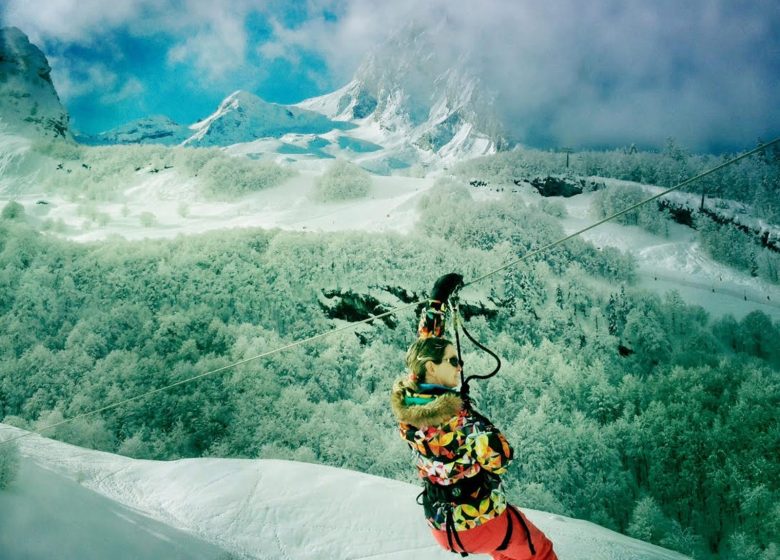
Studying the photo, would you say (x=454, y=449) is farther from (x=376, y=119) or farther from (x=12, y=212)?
(x=376, y=119)

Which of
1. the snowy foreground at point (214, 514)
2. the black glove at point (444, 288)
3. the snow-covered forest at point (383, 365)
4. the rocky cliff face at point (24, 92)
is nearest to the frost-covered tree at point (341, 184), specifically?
the snow-covered forest at point (383, 365)

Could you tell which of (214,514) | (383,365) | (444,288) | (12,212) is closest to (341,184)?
(383,365)

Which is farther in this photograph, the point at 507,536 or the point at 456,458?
the point at 507,536

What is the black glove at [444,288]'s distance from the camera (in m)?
3.14

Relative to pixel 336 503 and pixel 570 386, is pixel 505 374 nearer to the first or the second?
pixel 570 386

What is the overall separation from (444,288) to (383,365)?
17.5 meters

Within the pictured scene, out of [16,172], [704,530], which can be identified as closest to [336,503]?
[704,530]

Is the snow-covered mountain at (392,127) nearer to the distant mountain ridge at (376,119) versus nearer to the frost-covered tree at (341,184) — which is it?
the distant mountain ridge at (376,119)

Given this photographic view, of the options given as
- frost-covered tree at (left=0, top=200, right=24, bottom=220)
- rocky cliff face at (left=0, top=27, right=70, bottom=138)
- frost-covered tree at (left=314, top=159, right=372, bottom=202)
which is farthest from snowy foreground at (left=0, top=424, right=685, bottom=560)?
rocky cliff face at (left=0, top=27, right=70, bottom=138)

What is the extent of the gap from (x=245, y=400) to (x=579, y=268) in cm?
2038

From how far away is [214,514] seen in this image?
19.3 feet

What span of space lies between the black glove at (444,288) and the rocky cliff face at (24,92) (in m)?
58.6

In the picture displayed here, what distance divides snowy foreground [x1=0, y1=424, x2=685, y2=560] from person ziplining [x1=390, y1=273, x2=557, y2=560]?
3.10 meters

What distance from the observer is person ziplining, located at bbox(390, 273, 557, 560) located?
254 centimetres
